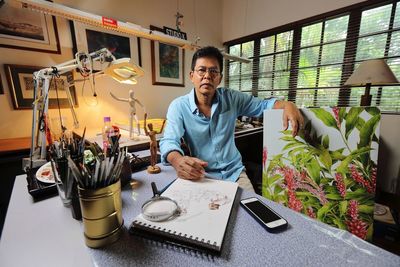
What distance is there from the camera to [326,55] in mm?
2203

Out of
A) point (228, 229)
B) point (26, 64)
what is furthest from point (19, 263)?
point (26, 64)

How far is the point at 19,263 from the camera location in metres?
0.41

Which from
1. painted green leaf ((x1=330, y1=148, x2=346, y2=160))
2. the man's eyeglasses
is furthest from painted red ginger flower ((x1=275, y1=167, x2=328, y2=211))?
the man's eyeglasses

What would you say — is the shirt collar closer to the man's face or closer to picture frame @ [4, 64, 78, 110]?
the man's face

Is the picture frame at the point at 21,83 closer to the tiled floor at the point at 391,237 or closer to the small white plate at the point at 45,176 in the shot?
the small white plate at the point at 45,176

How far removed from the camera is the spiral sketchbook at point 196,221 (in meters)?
0.43

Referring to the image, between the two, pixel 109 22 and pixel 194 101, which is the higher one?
pixel 109 22

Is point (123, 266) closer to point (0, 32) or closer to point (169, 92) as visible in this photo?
point (0, 32)

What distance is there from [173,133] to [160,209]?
0.57 m

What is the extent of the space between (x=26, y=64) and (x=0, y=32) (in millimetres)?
258

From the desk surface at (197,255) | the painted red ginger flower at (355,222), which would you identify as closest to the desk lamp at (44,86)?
the desk surface at (197,255)

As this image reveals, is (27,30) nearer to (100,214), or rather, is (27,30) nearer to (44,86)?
(44,86)

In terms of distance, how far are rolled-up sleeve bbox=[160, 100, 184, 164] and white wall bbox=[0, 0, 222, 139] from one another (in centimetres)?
107

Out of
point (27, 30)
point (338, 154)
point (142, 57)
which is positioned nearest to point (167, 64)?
point (142, 57)
